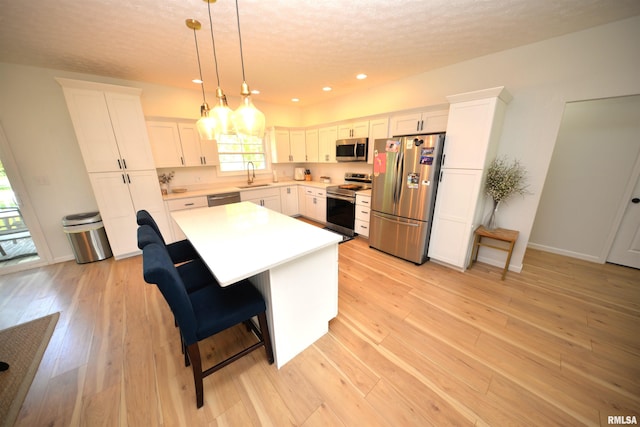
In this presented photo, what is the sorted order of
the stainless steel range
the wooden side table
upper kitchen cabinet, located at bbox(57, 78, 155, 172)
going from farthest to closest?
the stainless steel range < upper kitchen cabinet, located at bbox(57, 78, 155, 172) < the wooden side table

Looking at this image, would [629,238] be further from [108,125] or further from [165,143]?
[108,125]

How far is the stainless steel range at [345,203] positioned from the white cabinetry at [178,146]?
2.39 metres

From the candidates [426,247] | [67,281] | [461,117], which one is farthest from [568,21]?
[67,281]

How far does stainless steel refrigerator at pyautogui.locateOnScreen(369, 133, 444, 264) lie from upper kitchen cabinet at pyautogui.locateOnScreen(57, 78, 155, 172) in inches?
138

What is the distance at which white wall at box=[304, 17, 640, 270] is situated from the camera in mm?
1942

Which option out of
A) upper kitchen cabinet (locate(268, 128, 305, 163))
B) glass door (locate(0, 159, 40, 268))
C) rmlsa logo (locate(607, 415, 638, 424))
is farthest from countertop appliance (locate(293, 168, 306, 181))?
rmlsa logo (locate(607, 415, 638, 424))

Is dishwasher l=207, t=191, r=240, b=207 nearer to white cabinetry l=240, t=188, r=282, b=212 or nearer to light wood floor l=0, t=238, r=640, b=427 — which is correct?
white cabinetry l=240, t=188, r=282, b=212

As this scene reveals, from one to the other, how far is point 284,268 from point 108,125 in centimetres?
341

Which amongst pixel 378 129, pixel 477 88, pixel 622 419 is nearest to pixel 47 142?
pixel 378 129

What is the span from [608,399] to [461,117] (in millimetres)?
2533

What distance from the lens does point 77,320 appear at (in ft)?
6.56

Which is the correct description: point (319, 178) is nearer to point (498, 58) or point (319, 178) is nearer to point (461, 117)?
point (461, 117)

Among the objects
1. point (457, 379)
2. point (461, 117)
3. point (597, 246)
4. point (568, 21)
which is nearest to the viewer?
point (457, 379)

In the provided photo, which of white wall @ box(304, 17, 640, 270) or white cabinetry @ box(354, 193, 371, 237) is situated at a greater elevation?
white wall @ box(304, 17, 640, 270)
